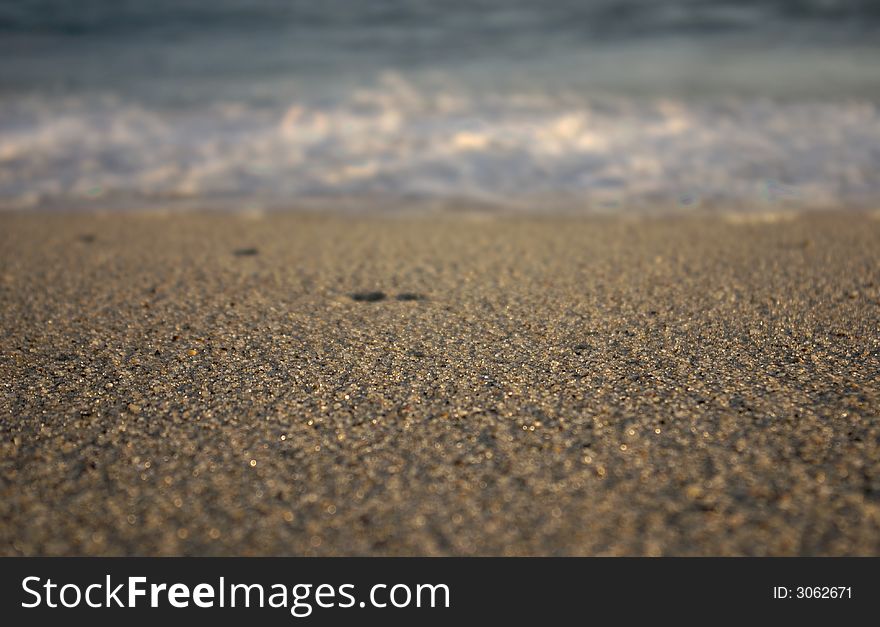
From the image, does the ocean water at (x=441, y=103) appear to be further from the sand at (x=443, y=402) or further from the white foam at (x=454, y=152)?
the sand at (x=443, y=402)

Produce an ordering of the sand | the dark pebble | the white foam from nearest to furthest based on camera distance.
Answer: the sand → the dark pebble → the white foam

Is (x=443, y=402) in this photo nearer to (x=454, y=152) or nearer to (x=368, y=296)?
(x=368, y=296)

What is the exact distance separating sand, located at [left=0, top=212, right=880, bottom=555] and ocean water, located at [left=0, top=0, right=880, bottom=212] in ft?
3.11

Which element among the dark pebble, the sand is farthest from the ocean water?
the dark pebble

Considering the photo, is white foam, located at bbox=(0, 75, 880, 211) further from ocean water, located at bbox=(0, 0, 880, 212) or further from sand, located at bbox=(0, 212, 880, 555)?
sand, located at bbox=(0, 212, 880, 555)

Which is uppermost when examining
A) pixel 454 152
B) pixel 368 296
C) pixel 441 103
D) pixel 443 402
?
pixel 441 103

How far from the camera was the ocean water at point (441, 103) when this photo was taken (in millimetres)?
2967

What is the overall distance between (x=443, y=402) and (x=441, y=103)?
4.01 meters

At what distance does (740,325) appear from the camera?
143 cm

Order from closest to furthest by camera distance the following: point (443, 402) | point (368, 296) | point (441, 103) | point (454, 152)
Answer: point (443, 402)
point (368, 296)
point (454, 152)
point (441, 103)

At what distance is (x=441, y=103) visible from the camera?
486 cm

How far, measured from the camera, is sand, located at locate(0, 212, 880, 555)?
2.82ft

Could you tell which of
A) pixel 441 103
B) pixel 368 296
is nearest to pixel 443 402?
pixel 368 296
